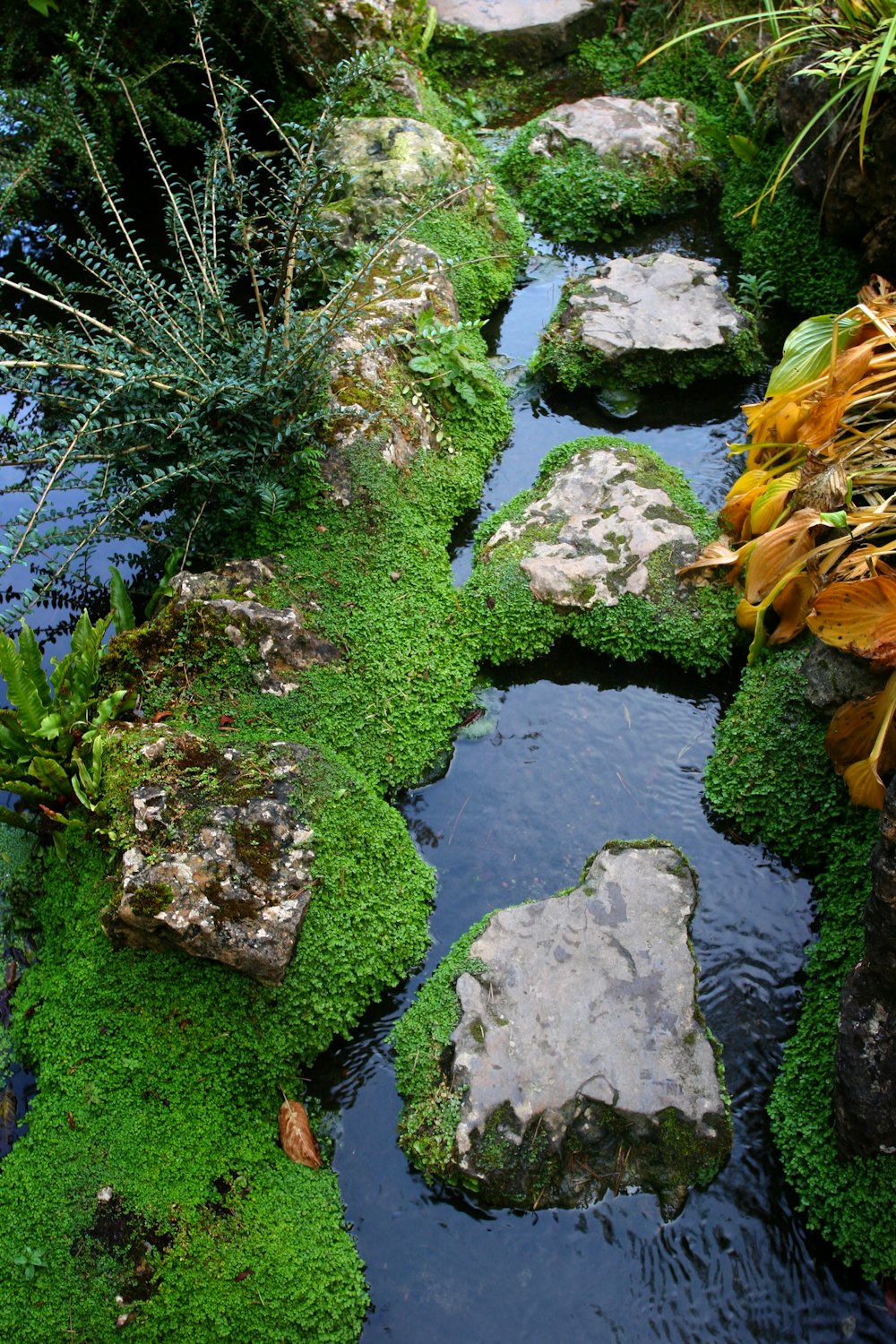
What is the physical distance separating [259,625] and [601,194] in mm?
4753

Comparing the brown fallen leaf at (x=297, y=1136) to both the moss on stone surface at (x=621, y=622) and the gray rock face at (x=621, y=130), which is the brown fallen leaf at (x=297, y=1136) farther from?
the gray rock face at (x=621, y=130)

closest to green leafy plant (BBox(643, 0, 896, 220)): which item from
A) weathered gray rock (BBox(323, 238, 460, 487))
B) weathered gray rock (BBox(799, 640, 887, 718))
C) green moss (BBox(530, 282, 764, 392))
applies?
green moss (BBox(530, 282, 764, 392))

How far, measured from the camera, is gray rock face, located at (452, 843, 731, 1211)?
121 inches

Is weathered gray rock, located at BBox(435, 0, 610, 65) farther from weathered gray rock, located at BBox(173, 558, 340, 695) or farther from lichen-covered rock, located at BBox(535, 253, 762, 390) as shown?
weathered gray rock, located at BBox(173, 558, 340, 695)

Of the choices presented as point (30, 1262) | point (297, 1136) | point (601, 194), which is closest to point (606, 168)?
point (601, 194)

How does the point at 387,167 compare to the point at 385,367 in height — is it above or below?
above

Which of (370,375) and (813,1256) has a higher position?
(370,375)

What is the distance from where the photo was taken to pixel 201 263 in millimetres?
4191

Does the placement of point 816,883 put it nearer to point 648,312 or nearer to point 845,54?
point 648,312

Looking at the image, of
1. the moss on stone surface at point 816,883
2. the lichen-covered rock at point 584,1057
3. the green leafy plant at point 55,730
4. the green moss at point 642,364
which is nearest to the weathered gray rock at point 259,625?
the green leafy plant at point 55,730

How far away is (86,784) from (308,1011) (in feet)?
3.76

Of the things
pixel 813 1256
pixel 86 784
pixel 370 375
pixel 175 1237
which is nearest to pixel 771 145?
pixel 370 375

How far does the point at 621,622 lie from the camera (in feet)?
14.6

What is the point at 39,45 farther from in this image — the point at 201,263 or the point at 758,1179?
the point at 758,1179
